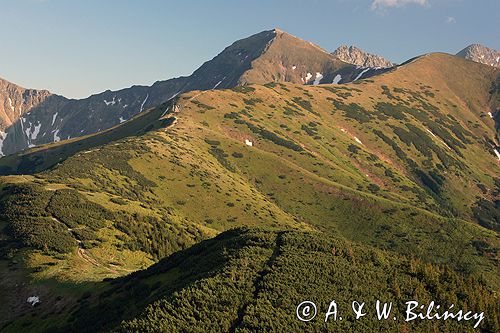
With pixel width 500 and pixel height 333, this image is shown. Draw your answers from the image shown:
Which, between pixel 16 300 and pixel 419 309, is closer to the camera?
pixel 419 309

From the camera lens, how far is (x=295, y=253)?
77.9 metres

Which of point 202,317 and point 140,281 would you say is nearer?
point 202,317

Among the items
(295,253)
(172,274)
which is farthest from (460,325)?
(172,274)

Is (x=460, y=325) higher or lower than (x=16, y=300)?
higher

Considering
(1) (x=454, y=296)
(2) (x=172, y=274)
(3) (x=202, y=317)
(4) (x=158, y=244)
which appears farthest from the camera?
(4) (x=158, y=244)

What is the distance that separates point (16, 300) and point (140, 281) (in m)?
30.2

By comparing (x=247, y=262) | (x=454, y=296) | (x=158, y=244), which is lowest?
(x=158, y=244)

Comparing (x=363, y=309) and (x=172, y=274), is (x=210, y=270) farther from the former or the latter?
(x=363, y=309)

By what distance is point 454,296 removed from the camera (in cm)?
6688

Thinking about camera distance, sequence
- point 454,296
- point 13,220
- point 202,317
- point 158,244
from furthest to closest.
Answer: point 158,244 → point 13,220 → point 454,296 → point 202,317

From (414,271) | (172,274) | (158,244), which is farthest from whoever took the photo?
(158,244)

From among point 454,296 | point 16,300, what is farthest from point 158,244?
point 454,296

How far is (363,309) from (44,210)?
Answer: 103850 mm

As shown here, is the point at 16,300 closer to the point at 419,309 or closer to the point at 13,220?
the point at 13,220
